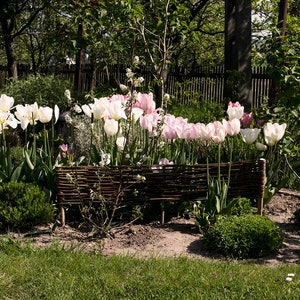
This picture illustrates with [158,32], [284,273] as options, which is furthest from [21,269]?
[158,32]

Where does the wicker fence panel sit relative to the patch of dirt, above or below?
above

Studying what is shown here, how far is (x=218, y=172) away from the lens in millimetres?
5543

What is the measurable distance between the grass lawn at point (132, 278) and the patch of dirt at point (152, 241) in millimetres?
257

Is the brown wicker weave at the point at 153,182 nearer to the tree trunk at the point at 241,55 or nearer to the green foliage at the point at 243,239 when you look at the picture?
the green foliage at the point at 243,239

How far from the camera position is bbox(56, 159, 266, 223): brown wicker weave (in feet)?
17.8

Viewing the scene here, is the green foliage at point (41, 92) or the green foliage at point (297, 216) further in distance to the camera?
the green foliage at point (41, 92)

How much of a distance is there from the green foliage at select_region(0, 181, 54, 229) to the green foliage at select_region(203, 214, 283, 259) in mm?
1532

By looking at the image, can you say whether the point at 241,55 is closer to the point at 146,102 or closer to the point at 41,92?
the point at 41,92

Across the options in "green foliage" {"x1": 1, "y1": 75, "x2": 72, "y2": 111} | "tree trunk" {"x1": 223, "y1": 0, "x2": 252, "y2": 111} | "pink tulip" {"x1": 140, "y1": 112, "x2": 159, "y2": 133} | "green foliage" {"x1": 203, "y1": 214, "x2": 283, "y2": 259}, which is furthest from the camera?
"green foliage" {"x1": 1, "y1": 75, "x2": 72, "y2": 111}

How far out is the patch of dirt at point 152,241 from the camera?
490cm

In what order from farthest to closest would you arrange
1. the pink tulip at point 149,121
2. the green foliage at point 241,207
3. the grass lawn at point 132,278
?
the green foliage at point 241,207
the pink tulip at point 149,121
the grass lawn at point 132,278

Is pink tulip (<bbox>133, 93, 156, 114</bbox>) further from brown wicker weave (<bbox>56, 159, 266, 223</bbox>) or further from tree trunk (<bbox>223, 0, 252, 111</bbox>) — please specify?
tree trunk (<bbox>223, 0, 252, 111</bbox>)

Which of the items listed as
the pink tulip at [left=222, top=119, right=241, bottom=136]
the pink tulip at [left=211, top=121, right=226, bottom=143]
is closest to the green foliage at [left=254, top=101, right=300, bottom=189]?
the pink tulip at [left=222, top=119, right=241, bottom=136]

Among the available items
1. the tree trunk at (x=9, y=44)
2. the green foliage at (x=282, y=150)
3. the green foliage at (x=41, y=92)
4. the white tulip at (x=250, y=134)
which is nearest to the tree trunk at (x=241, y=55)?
the green foliage at (x=282, y=150)
